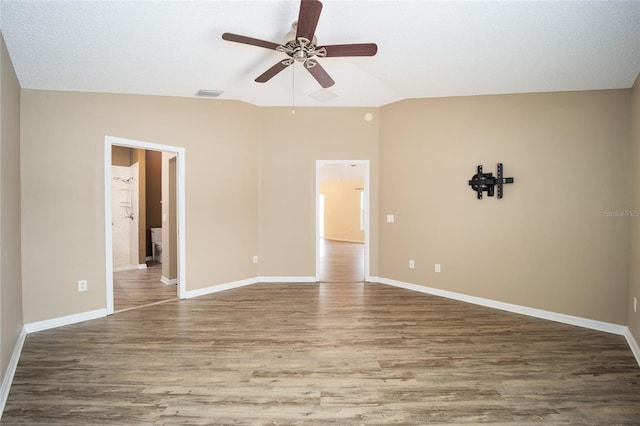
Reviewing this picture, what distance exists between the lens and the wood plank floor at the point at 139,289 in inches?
165

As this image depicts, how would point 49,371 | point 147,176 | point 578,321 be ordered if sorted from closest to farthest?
point 49,371 < point 578,321 < point 147,176

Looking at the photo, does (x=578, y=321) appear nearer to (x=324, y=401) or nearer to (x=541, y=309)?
(x=541, y=309)

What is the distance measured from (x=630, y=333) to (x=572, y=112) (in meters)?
2.35

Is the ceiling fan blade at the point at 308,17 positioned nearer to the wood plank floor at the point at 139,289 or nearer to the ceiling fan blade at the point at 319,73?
the ceiling fan blade at the point at 319,73

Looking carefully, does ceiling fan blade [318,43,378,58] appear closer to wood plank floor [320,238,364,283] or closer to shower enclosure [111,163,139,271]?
wood plank floor [320,238,364,283]

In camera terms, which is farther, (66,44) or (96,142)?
(96,142)

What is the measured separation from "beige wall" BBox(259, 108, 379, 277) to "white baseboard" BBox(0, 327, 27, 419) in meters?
2.97

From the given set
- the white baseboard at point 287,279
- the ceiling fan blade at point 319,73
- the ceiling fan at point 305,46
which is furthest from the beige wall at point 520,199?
the ceiling fan at point 305,46

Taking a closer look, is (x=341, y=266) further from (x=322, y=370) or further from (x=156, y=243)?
(x=322, y=370)

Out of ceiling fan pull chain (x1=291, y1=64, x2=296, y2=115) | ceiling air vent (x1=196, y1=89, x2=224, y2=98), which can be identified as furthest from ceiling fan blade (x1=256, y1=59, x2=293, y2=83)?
ceiling air vent (x1=196, y1=89, x2=224, y2=98)

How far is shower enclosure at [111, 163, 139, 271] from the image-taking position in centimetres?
642

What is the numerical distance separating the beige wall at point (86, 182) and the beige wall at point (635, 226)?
4.77 metres

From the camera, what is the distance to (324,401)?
2076 mm

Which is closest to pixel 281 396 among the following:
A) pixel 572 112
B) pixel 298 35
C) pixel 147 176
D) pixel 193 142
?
pixel 298 35
